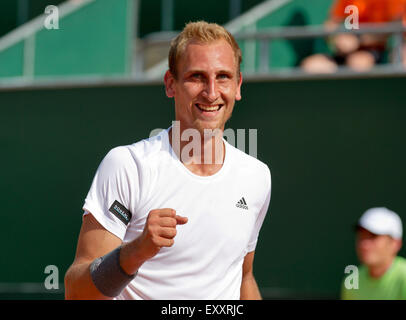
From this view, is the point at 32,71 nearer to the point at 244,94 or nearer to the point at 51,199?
the point at 51,199

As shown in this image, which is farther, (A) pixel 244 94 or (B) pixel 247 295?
(A) pixel 244 94

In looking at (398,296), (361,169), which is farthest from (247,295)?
(361,169)

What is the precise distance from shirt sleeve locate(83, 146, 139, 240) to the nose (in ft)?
1.42

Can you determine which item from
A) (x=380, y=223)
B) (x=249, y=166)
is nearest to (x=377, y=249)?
(x=380, y=223)

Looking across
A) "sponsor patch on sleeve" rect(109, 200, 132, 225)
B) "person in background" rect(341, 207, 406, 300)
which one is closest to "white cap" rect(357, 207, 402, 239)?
"person in background" rect(341, 207, 406, 300)

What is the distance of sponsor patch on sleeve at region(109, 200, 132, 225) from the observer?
3199mm

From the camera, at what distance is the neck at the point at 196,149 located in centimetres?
350

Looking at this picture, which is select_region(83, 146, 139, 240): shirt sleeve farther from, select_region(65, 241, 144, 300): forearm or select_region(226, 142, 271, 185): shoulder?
select_region(226, 142, 271, 185): shoulder

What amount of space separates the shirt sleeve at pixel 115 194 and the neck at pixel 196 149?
11.1 inches

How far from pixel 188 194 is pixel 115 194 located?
0.35m

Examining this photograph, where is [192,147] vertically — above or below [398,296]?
above

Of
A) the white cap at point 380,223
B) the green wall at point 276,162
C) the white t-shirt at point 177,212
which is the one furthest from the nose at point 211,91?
the green wall at point 276,162
